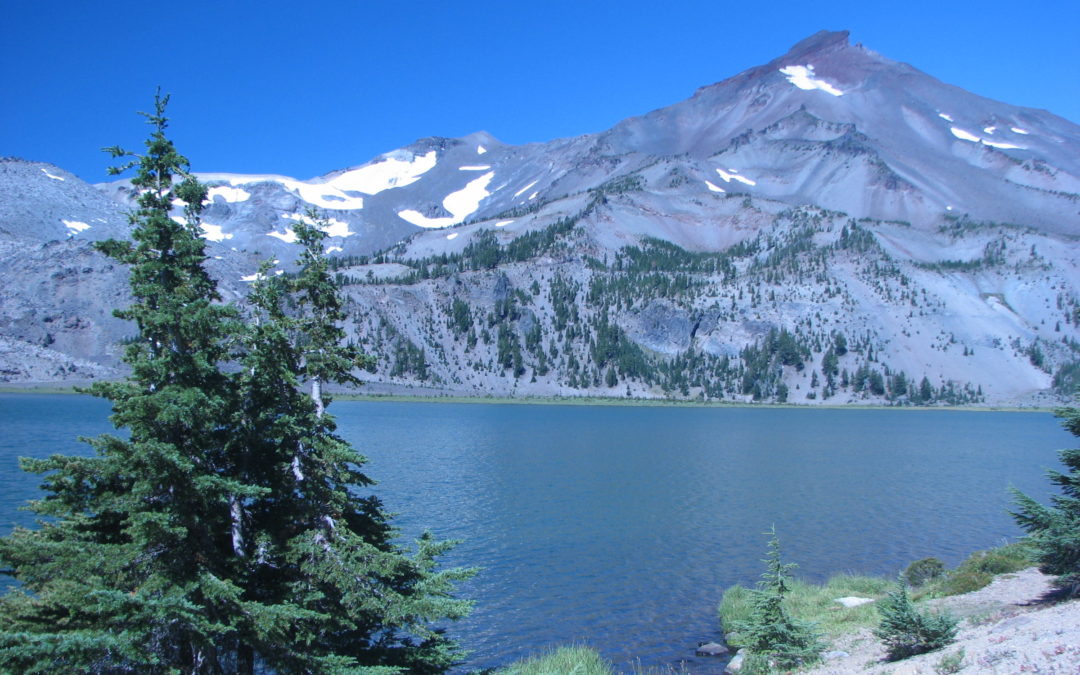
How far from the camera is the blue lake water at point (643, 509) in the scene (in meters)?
25.5

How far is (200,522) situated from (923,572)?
27.4m

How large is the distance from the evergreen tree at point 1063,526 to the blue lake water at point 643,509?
32.1ft

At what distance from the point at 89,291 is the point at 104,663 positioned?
723ft

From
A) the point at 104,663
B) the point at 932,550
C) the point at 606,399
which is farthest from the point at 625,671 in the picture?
the point at 606,399

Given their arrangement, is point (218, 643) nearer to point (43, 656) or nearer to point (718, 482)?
point (43, 656)

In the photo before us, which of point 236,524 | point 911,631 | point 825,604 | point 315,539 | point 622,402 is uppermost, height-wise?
point 236,524

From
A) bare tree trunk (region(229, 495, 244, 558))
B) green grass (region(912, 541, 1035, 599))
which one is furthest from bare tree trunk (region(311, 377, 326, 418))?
green grass (region(912, 541, 1035, 599))

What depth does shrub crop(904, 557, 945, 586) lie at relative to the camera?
27.2 metres

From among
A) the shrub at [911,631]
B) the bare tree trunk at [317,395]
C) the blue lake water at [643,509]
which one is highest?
the bare tree trunk at [317,395]

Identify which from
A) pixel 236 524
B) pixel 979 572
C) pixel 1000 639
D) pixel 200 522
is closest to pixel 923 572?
pixel 979 572

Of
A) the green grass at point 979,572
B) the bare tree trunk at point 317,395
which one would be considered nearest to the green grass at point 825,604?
the green grass at point 979,572

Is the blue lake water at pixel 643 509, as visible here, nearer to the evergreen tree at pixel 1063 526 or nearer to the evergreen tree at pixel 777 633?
the evergreen tree at pixel 777 633

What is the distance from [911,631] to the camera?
16.2m

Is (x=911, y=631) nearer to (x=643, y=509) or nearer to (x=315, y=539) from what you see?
(x=315, y=539)
